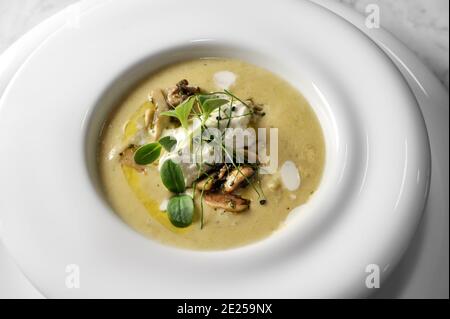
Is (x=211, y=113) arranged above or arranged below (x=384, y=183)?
above

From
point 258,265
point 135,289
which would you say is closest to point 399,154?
point 258,265

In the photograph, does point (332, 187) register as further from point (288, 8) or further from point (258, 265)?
point (288, 8)

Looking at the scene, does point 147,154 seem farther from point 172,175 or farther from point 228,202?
point 228,202

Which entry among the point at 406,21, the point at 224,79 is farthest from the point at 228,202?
the point at 406,21

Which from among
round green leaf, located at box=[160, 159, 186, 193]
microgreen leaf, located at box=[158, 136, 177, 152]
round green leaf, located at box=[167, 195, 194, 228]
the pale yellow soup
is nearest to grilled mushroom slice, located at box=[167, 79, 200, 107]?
the pale yellow soup

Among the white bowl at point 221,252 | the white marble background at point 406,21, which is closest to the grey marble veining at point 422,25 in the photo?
the white marble background at point 406,21

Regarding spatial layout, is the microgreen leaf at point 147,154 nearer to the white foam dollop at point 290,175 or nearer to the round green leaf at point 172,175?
the round green leaf at point 172,175

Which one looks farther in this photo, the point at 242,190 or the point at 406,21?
the point at 406,21
